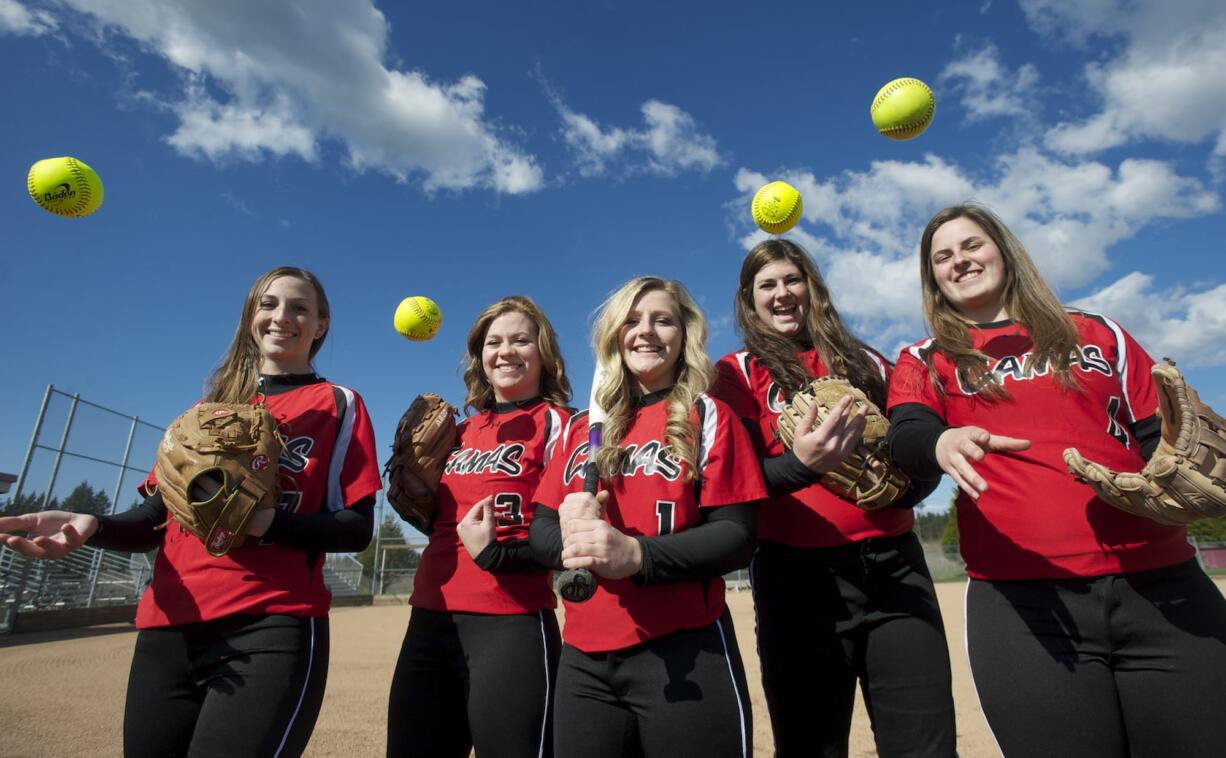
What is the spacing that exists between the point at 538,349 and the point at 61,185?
3.59 meters

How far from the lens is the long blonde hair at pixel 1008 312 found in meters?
2.18

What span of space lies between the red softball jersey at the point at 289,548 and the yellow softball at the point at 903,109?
343 centimetres

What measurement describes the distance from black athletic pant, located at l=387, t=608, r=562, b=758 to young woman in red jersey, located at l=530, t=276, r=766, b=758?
1.21ft

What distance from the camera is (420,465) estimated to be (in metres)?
2.89

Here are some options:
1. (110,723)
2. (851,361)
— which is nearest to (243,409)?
(851,361)

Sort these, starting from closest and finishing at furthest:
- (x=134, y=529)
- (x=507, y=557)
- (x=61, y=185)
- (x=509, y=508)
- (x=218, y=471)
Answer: (x=218, y=471) < (x=507, y=557) < (x=134, y=529) < (x=509, y=508) < (x=61, y=185)

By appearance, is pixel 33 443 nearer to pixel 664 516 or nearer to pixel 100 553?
pixel 100 553

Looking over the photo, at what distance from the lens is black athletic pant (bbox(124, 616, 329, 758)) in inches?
80.4

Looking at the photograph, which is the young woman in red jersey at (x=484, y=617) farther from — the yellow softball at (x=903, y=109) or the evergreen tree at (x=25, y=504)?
the evergreen tree at (x=25, y=504)

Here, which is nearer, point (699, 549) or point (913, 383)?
point (699, 549)

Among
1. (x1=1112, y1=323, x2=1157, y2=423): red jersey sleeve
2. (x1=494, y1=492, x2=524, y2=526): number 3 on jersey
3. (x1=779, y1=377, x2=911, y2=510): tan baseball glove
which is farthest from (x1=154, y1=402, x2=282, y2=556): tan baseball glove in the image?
(x1=1112, y1=323, x2=1157, y2=423): red jersey sleeve

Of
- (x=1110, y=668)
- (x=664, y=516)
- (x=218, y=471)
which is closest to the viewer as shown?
(x=1110, y=668)

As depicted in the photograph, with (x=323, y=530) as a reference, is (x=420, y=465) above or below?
above

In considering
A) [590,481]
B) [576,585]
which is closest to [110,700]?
[590,481]
